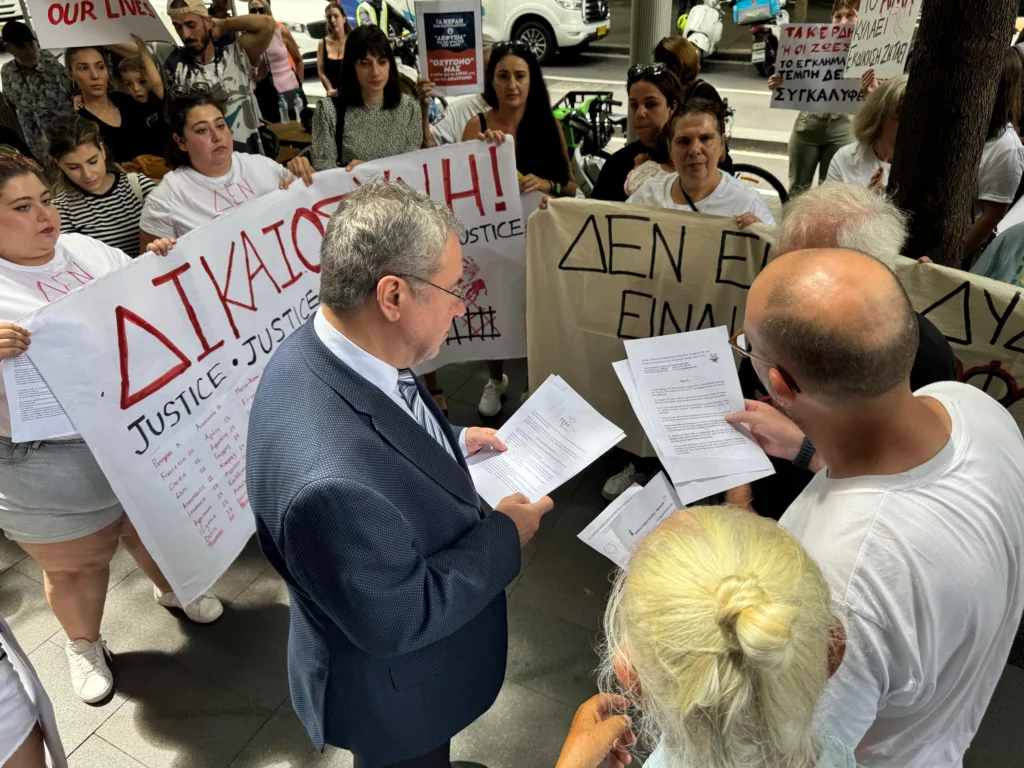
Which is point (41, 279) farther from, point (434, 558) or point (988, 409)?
point (988, 409)

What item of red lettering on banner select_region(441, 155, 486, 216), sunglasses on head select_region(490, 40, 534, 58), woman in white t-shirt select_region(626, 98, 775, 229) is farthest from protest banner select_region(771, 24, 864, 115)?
red lettering on banner select_region(441, 155, 486, 216)

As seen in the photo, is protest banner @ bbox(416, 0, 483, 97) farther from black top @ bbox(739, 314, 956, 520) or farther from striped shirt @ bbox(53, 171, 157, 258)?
black top @ bbox(739, 314, 956, 520)

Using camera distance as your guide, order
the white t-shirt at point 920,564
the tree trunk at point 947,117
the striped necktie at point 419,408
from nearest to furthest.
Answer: the white t-shirt at point 920,564, the striped necktie at point 419,408, the tree trunk at point 947,117

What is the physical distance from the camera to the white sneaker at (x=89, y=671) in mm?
2457

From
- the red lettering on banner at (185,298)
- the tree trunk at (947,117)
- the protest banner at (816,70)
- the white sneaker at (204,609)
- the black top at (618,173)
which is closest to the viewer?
the tree trunk at (947,117)

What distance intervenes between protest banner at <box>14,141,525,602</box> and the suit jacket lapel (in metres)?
0.99

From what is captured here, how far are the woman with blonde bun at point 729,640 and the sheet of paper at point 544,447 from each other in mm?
1019

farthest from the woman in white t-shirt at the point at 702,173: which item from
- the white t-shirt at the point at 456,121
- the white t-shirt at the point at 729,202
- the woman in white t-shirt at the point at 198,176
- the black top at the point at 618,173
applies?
the woman in white t-shirt at the point at 198,176

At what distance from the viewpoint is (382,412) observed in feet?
4.47

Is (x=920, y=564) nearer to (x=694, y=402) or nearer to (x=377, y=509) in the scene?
(x=377, y=509)

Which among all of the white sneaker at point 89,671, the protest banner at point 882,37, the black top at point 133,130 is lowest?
the white sneaker at point 89,671

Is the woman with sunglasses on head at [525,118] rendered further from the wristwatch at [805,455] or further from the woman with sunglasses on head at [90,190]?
the wristwatch at [805,455]

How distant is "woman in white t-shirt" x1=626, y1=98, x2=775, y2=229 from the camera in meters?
2.83

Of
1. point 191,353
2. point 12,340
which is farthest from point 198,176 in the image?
point 12,340
